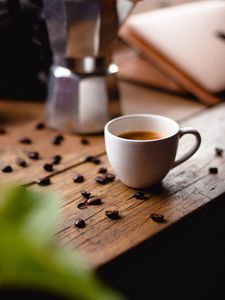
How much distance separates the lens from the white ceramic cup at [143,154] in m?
0.62

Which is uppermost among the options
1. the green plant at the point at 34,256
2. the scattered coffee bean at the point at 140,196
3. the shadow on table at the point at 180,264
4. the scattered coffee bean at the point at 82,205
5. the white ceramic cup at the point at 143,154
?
the green plant at the point at 34,256

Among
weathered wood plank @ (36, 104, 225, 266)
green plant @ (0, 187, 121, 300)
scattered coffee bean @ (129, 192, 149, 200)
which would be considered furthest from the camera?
scattered coffee bean @ (129, 192, 149, 200)

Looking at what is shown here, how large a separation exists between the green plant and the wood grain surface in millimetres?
283

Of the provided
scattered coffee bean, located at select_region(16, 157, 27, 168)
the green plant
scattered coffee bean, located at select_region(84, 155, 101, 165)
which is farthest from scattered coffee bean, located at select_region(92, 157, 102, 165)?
the green plant

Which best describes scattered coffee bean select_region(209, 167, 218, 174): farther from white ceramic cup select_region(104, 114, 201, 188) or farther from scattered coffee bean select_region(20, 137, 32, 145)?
scattered coffee bean select_region(20, 137, 32, 145)

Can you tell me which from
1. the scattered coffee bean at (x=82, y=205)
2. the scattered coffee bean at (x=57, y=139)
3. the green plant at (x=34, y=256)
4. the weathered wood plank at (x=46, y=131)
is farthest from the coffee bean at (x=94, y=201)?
the green plant at (x=34, y=256)

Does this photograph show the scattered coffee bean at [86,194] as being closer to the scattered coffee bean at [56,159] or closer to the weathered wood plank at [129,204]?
the weathered wood plank at [129,204]

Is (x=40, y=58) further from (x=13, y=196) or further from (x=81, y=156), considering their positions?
(x=13, y=196)

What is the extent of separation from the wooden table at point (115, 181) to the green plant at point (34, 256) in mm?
281

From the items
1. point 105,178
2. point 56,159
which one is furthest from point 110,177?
point 56,159

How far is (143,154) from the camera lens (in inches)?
24.5

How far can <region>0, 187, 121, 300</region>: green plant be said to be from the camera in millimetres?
202

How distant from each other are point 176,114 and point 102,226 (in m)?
0.44

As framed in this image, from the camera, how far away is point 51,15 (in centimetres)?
82
